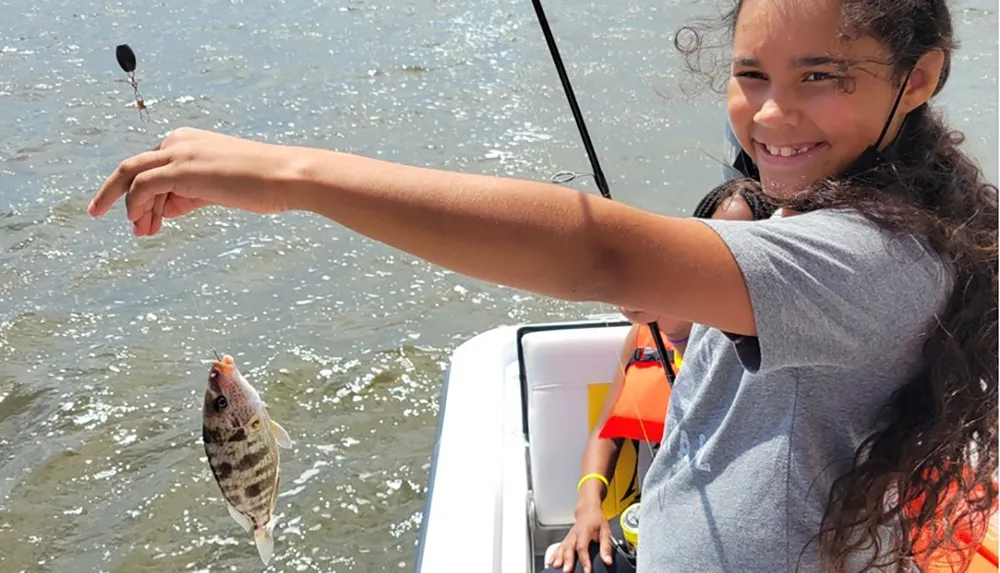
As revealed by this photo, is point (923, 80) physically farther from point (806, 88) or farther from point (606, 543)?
point (606, 543)

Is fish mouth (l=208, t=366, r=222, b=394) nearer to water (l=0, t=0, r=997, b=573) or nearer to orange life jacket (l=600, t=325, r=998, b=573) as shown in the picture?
orange life jacket (l=600, t=325, r=998, b=573)

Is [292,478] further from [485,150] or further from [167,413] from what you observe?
[485,150]

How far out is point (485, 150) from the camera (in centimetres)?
718

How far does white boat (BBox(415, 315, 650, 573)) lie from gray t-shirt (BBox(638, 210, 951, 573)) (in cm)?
94

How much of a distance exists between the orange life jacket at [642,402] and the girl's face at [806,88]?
110 cm

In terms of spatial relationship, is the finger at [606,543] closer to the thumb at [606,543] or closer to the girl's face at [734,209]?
the thumb at [606,543]

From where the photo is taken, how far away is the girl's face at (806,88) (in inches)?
47.8

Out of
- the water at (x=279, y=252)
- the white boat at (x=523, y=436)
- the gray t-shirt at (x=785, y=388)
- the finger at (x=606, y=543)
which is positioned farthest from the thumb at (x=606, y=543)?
the water at (x=279, y=252)

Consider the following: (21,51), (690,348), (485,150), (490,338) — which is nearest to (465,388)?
(490,338)

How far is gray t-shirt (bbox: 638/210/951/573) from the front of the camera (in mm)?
1069

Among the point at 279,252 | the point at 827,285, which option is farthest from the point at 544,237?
the point at 279,252

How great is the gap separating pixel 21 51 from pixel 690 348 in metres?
9.69

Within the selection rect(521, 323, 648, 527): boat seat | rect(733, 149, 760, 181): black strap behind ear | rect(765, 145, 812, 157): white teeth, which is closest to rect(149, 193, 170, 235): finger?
rect(765, 145, 812, 157): white teeth

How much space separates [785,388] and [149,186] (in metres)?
0.94
